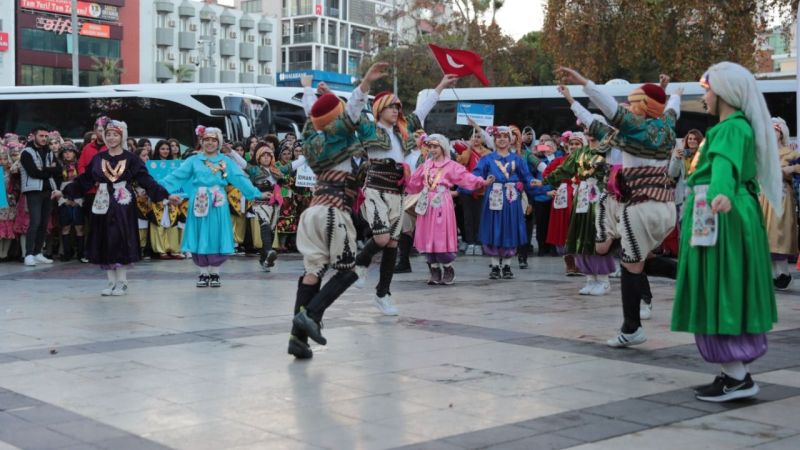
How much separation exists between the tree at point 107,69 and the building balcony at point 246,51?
1698 cm

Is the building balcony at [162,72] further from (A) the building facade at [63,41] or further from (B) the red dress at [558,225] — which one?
(B) the red dress at [558,225]

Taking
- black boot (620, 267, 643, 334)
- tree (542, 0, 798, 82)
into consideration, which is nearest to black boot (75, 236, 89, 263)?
black boot (620, 267, 643, 334)

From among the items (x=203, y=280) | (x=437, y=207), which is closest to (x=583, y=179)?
(x=437, y=207)

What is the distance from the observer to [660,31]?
30391 millimetres

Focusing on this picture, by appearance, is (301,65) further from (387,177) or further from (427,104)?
Answer: (387,177)

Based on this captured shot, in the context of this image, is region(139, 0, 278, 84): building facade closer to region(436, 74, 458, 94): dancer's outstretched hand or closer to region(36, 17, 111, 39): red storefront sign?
region(36, 17, 111, 39): red storefront sign

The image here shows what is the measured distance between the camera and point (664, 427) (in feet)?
17.9

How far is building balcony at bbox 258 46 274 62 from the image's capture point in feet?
301

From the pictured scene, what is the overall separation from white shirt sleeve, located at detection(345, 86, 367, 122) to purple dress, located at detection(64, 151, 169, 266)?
421 cm

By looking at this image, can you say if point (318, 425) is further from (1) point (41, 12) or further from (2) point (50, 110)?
(1) point (41, 12)

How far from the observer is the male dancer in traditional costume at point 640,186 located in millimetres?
7781

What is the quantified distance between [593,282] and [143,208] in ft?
25.8

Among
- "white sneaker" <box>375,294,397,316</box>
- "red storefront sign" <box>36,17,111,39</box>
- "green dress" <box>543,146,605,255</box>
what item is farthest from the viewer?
"red storefront sign" <box>36,17,111,39</box>

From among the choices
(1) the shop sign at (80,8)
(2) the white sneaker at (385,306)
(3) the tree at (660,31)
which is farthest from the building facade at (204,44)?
(2) the white sneaker at (385,306)
